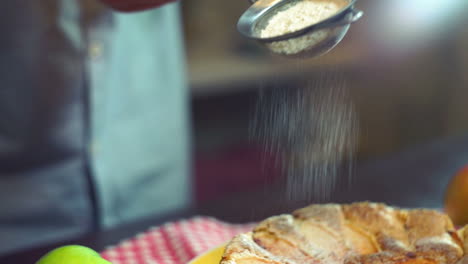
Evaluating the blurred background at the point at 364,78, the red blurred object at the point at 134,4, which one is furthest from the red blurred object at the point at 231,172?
the red blurred object at the point at 134,4

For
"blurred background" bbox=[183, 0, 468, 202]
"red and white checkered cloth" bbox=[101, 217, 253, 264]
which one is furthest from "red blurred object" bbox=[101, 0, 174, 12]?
"blurred background" bbox=[183, 0, 468, 202]

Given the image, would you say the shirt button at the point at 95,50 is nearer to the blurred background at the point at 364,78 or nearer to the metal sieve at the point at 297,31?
the metal sieve at the point at 297,31

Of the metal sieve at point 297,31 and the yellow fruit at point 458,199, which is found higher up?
the metal sieve at point 297,31

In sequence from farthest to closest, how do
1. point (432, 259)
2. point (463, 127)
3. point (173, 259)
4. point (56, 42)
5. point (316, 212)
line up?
point (463, 127), point (56, 42), point (173, 259), point (316, 212), point (432, 259)

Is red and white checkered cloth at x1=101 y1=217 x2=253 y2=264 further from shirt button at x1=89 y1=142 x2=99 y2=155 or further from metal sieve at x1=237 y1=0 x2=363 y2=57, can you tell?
metal sieve at x1=237 y1=0 x2=363 y2=57

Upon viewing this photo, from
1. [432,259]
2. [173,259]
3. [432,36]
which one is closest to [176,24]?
[173,259]

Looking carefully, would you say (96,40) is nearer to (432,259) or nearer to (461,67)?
(432,259)
